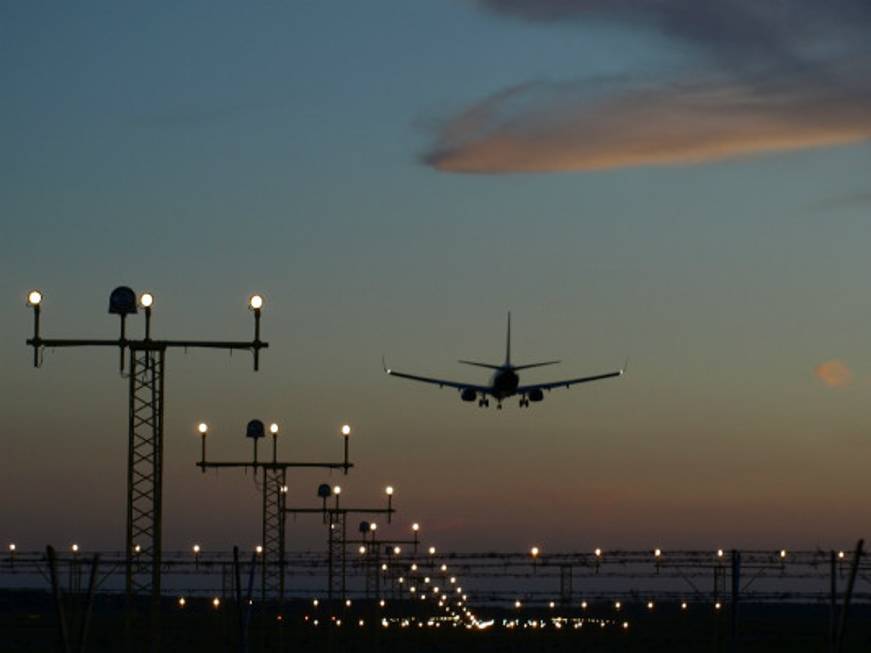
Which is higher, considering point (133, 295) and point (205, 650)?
point (133, 295)

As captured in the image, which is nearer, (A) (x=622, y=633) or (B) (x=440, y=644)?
(B) (x=440, y=644)

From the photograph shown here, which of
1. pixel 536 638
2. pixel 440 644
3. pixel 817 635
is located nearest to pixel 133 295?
pixel 440 644

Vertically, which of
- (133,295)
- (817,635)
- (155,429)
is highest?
(133,295)

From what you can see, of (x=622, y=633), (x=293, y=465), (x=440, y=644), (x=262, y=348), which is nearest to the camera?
(x=262, y=348)

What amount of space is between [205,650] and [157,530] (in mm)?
52067

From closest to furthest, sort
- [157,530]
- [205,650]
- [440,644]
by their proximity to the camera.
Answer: [157,530] → [205,650] → [440,644]

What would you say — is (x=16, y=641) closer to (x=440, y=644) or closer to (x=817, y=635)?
(x=440, y=644)

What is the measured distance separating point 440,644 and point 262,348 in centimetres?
6587

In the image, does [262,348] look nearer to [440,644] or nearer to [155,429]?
[155,429]

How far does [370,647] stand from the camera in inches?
4218

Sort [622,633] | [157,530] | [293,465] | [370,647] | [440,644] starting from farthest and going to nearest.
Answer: [622,633]
[440,644]
[370,647]
[293,465]
[157,530]

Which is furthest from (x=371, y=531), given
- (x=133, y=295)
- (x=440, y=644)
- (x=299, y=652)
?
(x=133, y=295)

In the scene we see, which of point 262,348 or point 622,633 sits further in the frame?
point 622,633

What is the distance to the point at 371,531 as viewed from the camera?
145 metres
